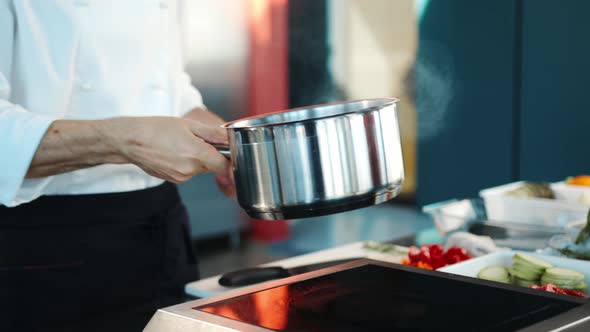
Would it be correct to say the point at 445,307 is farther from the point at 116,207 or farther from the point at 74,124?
the point at 116,207

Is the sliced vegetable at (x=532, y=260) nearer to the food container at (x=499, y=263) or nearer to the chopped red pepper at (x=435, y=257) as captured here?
the food container at (x=499, y=263)

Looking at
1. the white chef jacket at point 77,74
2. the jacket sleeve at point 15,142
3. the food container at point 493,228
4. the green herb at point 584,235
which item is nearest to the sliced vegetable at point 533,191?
the food container at point 493,228

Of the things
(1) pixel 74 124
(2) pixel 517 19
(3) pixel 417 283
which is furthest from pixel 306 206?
(2) pixel 517 19

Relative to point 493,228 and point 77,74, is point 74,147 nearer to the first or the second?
point 77,74

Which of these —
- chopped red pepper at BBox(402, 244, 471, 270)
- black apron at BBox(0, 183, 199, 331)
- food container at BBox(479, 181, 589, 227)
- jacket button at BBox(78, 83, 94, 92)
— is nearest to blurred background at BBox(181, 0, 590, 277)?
food container at BBox(479, 181, 589, 227)

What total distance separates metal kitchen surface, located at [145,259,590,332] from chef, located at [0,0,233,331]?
0.29 m

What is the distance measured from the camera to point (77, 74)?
48.9 inches

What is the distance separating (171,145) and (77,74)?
1.29ft

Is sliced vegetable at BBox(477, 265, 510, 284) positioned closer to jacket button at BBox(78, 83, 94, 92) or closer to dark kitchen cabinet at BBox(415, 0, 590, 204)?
jacket button at BBox(78, 83, 94, 92)

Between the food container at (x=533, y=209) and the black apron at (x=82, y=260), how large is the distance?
728mm

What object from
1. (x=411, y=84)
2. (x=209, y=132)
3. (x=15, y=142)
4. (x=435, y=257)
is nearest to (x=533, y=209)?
(x=435, y=257)

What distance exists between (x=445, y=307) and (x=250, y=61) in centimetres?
392

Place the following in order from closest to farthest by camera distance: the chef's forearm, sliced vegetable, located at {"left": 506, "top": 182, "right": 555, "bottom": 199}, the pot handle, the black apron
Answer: the pot handle
the chef's forearm
the black apron
sliced vegetable, located at {"left": 506, "top": 182, "right": 555, "bottom": 199}

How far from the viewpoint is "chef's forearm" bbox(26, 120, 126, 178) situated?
3.34 feet
